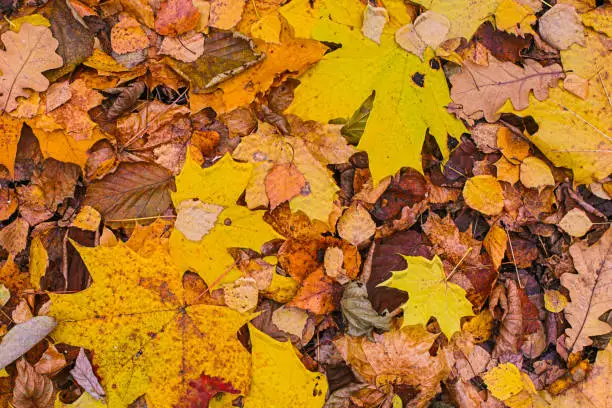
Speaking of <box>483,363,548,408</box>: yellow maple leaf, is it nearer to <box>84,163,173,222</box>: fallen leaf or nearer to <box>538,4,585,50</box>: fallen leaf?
<box>538,4,585,50</box>: fallen leaf

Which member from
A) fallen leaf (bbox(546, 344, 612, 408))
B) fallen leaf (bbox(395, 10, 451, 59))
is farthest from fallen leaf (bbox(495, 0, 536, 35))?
fallen leaf (bbox(546, 344, 612, 408))

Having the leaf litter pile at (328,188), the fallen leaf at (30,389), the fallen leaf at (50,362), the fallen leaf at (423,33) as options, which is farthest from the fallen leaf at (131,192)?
the fallen leaf at (423,33)

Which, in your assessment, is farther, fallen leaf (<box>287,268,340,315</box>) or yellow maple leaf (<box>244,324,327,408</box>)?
fallen leaf (<box>287,268,340,315</box>)

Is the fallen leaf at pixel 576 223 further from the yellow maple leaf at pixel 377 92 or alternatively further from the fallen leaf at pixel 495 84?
the yellow maple leaf at pixel 377 92

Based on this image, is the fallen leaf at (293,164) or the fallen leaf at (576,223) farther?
the fallen leaf at (576,223)

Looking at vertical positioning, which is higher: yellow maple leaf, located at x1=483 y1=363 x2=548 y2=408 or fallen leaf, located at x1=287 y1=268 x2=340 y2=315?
fallen leaf, located at x1=287 y1=268 x2=340 y2=315

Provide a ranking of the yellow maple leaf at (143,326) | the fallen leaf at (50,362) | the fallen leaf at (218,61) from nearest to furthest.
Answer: the yellow maple leaf at (143,326) → the fallen leaf at (50,362) → the fallen leaf at (218,61)

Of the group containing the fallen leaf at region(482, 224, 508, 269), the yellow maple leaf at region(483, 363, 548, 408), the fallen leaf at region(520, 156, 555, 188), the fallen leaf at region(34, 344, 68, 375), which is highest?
the fallen leaf at region(520, 156, 555, 188)
